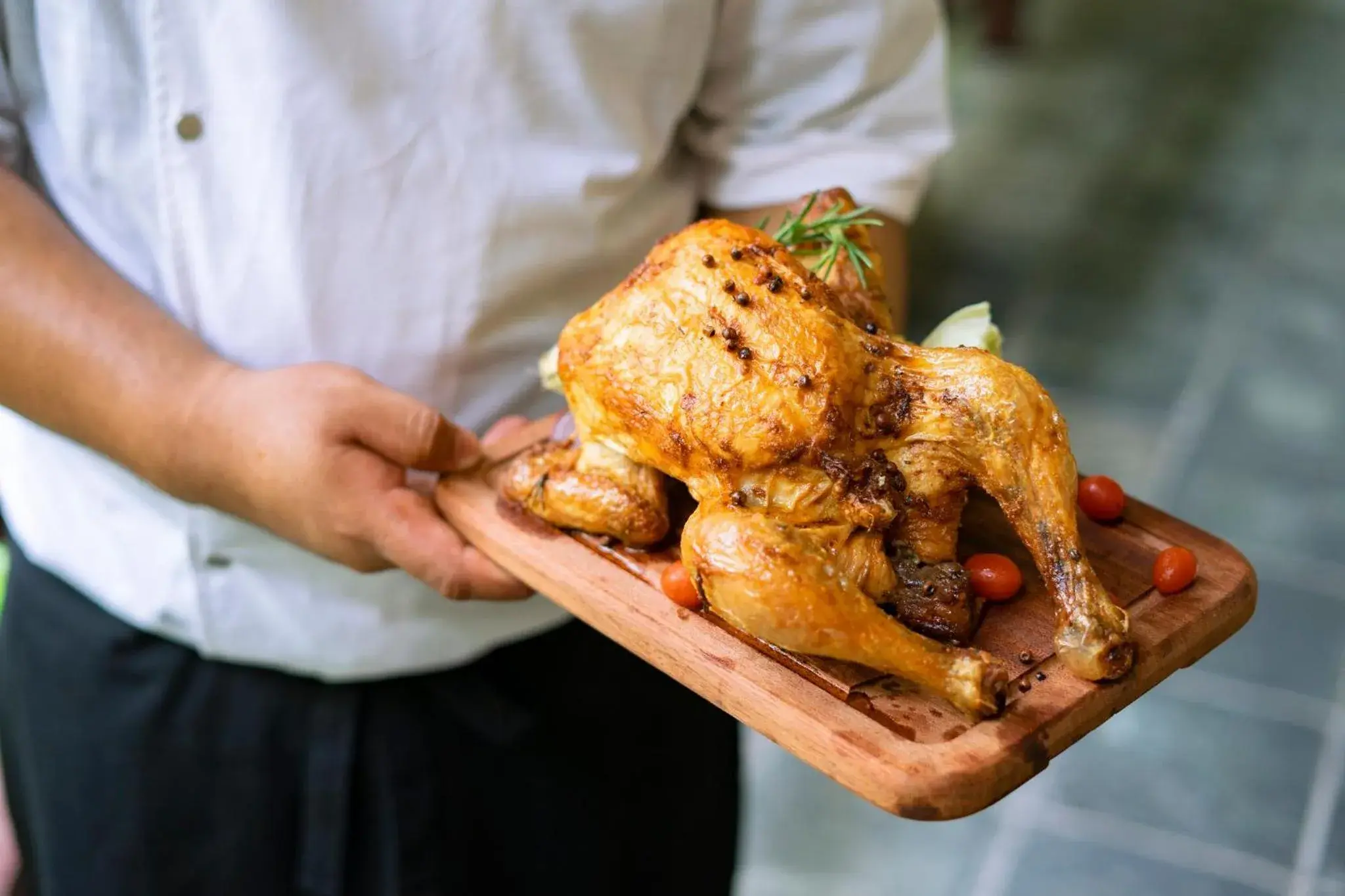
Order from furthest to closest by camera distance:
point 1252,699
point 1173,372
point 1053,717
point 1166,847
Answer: point 1173,372 → point 1252,699 → point 1166,847 → point 1053,717

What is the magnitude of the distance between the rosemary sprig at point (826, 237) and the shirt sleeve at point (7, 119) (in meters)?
0.93

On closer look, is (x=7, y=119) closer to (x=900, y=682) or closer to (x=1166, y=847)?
(x=900, y=682)

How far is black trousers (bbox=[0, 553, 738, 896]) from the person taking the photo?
1.84 meters

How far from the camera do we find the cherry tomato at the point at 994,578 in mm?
1323

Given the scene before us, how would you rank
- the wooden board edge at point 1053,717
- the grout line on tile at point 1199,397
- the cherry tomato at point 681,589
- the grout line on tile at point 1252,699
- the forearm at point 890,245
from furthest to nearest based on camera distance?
the grout line on tile at point 1199,397 < the grout line on tile at point 1252,699 < the forearm at point 890,245 < the cherry tomato at point 681,589 < the wooden board edge at point 1053,717

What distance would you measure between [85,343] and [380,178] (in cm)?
40

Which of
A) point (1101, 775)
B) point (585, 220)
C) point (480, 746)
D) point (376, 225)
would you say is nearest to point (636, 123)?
point (585, 220)

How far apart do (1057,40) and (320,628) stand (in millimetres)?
7786

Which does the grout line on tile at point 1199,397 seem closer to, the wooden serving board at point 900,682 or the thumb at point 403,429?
the wooden serving board at point 900,682

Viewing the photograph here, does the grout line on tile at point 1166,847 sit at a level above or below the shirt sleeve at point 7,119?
below

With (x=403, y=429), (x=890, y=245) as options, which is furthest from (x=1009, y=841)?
(x=403, y=429)

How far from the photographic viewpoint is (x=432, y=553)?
58.1 inches

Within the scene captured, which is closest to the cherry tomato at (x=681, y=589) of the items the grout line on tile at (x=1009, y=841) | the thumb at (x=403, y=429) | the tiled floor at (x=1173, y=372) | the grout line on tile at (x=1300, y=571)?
the thumb at (x=403, y=429)

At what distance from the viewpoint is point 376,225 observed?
159 centimetres
